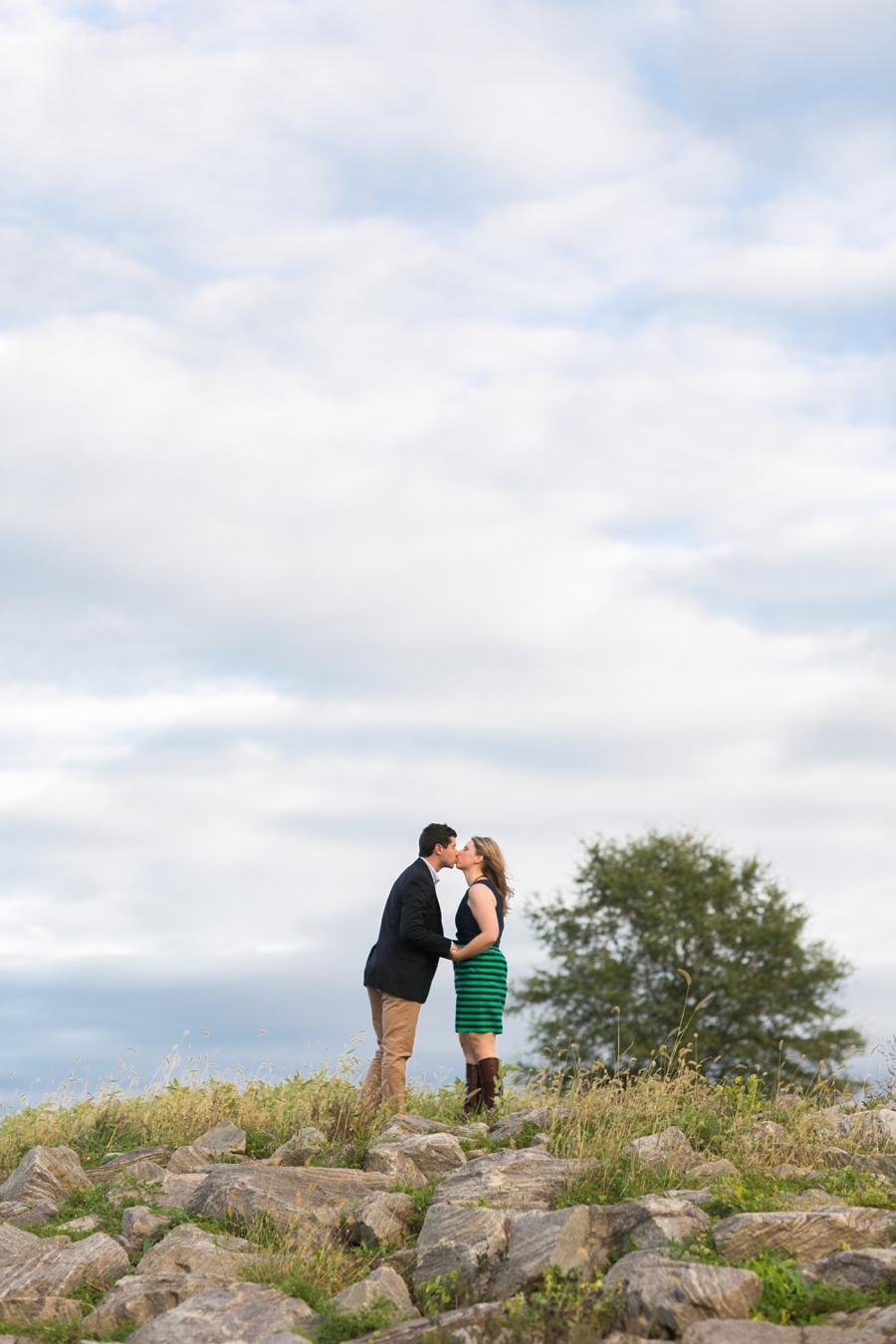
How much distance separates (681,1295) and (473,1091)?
18.8 feet

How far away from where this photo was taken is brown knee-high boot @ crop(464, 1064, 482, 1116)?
11602 mm

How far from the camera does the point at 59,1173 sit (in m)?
10.2

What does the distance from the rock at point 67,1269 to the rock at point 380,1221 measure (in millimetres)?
1507

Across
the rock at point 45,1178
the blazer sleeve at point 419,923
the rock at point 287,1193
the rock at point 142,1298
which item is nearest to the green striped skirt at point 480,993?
the blazer sleeve at point 419,923

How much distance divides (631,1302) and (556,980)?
1007 inches

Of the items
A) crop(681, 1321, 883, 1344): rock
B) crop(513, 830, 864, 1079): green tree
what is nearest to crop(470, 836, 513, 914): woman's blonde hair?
crop(681, 1321, 883, 1344): rock

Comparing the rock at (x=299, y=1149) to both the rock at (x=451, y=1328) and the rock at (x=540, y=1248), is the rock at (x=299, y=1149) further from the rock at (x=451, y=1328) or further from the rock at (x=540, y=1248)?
the rock at (x=451, y=1328)

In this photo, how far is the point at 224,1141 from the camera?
10820 millimetres

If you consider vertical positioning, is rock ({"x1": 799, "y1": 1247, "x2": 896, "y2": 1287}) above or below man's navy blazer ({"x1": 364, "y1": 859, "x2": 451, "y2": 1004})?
below

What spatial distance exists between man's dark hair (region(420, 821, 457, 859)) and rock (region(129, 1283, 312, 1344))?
16.7 ft

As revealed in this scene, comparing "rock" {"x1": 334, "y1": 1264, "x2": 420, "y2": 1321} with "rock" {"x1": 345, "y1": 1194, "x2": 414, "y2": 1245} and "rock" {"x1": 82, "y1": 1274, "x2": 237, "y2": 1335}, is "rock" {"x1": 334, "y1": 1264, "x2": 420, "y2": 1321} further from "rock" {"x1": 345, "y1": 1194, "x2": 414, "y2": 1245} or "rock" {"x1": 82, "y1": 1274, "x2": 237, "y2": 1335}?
"rock" {"x1": 82, "y1": 1274, "x2": 237, "y2": 1335}

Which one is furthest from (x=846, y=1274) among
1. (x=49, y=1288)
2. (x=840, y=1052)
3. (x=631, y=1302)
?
(x=840, y=1052)

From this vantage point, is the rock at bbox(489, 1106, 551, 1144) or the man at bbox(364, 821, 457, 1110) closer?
the rock at bbox(489, 1106, 551, 1144)

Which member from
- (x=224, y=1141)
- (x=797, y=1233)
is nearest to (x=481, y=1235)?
(x=797, y=1233)
